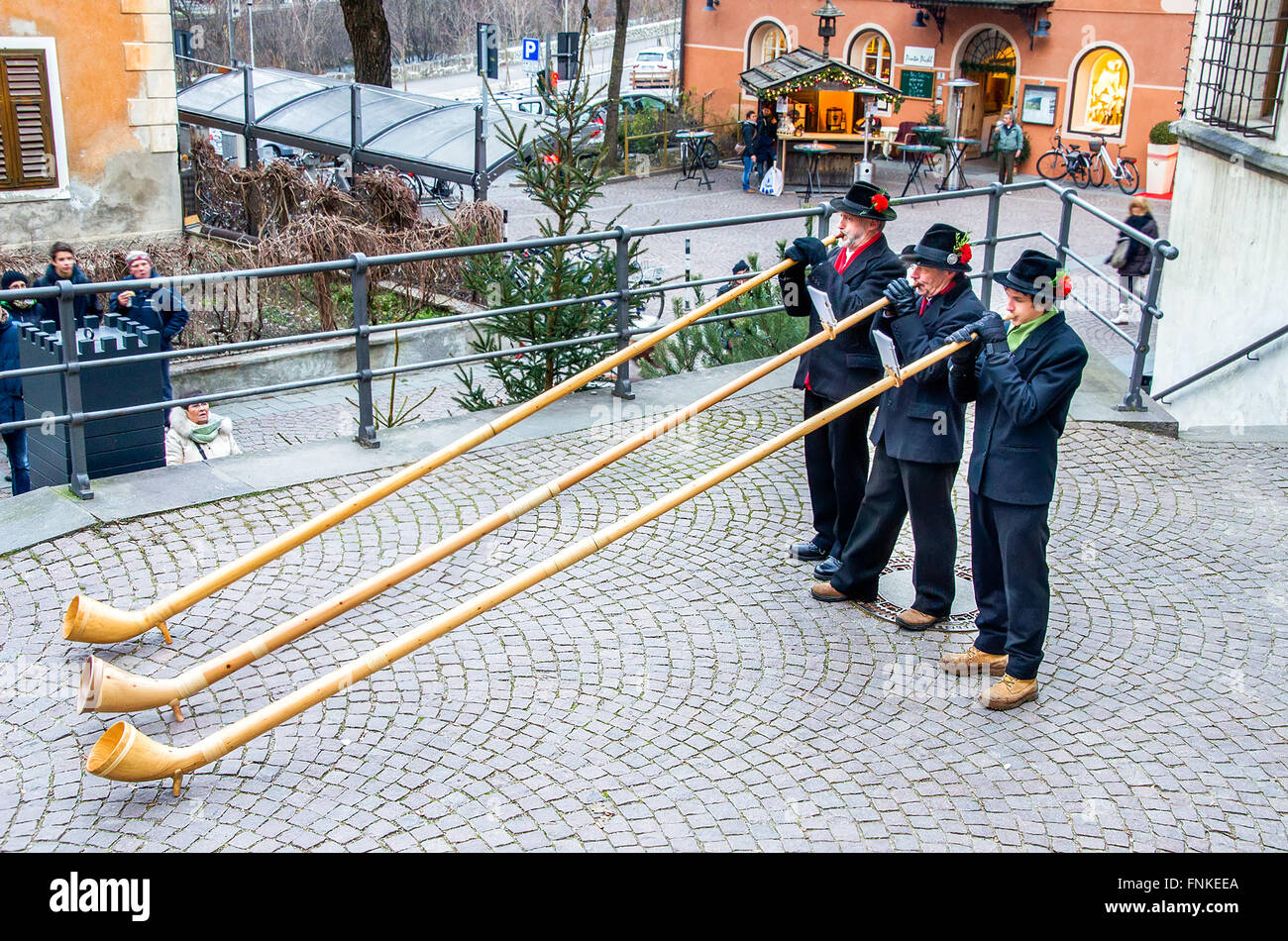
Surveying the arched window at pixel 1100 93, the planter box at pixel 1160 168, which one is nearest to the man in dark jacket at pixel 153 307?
the planter box at pixel 1160 168

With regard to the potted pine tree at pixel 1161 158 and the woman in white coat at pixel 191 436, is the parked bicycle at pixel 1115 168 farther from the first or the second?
the woman in white coat at pixel 191 436

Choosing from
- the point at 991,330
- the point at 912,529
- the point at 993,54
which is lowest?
the point at 912,529

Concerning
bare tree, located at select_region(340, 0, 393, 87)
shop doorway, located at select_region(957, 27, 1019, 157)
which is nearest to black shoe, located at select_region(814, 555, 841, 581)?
bare tree, located at select_region(340, 0, 393, 87)

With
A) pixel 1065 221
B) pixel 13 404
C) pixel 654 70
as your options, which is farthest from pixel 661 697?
pixel 654 70

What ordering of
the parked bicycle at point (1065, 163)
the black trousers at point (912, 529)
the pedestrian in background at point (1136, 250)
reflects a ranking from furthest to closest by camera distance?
the parked bicycle at point (1065, 163)
the pedestrian in background at point (1136, 250)
the black trousers at point (912, 529)

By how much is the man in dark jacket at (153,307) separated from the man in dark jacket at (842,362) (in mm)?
4737

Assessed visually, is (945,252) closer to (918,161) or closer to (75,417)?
(75,417)

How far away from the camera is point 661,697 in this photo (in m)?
5.55

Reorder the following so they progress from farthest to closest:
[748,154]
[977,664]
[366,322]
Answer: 1. [748,154]
2. [366,322]
3. [977,664]

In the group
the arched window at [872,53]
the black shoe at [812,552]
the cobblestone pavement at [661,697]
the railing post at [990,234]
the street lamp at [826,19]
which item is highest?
the street lamp at [826,19]

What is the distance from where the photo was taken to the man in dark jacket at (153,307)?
31.3ft

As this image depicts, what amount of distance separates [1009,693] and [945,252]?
1878 millimetres

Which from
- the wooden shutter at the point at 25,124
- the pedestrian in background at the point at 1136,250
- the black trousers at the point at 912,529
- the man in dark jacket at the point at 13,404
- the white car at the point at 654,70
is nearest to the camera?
the black trousers at the point at 912,529

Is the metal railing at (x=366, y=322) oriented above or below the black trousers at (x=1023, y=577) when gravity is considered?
above
